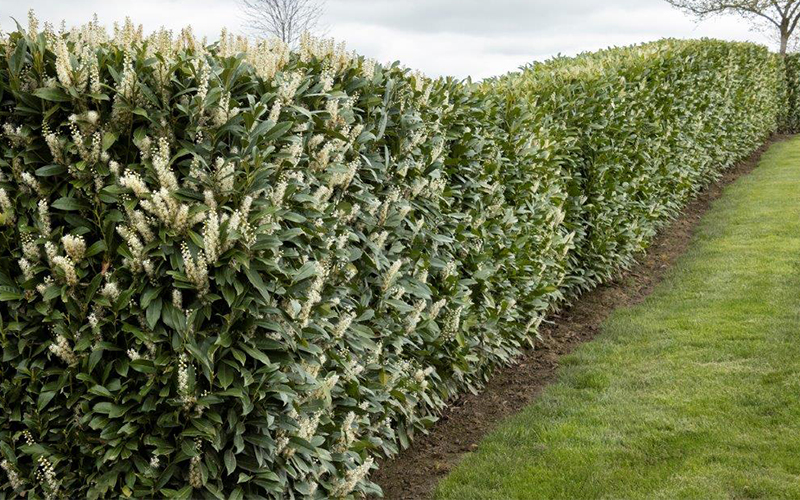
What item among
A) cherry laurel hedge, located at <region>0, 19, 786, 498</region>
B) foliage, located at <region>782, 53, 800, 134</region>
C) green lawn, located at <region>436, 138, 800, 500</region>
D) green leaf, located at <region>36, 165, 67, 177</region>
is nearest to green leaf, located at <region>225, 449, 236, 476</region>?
cherry laurel hedge, located at <region>0, 19, 786, 498</region>

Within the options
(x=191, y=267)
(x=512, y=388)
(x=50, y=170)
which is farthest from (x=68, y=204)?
(x=512, y=388)

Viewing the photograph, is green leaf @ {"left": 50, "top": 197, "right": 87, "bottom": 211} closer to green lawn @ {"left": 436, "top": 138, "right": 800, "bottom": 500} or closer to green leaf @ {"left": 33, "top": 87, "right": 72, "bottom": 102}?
green leaf @ {"left": 33, "top": 87, "right": 72, "bottom": 102}

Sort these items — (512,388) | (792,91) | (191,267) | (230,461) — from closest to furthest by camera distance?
(191,267) → (230,461) → (512,388) → (792,91)

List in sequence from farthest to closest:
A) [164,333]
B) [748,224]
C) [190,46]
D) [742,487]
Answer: [748,224] → [742,487] → [190,46] → [164,333]

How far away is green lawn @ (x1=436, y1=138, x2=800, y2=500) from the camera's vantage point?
4.64 m

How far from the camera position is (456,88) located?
5.95m

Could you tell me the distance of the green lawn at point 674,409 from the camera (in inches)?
183

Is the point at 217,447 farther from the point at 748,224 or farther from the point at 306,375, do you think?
the point at 748,224

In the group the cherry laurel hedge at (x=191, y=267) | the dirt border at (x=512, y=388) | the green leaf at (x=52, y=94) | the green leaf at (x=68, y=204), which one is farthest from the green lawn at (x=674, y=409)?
the green leaf at (x=52, y=94)

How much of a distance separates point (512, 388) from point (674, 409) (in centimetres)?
130

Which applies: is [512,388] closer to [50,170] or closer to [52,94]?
[50,170]

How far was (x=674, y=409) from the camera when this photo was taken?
5641 millimetres

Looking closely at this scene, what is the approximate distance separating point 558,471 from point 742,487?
3.44ft

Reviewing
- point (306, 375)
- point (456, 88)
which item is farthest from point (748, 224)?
point (306, 375)
